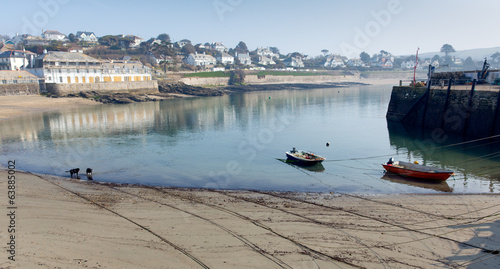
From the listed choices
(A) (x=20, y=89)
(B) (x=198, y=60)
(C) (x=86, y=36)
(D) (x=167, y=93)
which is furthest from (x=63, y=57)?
(C) (x=86, y=36)

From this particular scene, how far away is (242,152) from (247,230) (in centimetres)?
1549

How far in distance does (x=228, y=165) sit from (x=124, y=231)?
12.2 meters

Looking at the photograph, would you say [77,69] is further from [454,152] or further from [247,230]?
[247,230]

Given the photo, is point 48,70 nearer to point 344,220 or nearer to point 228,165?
point 228,165

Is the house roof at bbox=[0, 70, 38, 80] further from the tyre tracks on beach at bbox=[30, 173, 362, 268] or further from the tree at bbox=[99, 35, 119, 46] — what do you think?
the tree at bbox=[99, 35, 119, 46]

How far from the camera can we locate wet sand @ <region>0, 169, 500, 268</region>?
8.97 metres

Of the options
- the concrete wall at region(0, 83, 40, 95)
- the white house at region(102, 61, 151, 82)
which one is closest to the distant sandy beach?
the concrete wall at region(0, 83, 40, 95)

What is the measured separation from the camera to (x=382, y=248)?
980cm

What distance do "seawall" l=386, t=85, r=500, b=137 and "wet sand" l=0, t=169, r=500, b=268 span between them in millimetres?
16018

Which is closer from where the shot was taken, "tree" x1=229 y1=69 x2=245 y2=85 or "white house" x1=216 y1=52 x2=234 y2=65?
"tree" x1=229 y1=69 x2=245 y2=85

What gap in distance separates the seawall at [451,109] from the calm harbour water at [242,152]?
1533mm

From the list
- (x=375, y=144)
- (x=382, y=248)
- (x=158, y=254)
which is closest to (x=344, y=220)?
(x=382, y=248)

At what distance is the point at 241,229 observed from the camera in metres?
11.0

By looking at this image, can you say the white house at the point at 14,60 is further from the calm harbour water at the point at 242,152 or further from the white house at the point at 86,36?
the white house at the point at 86,36
